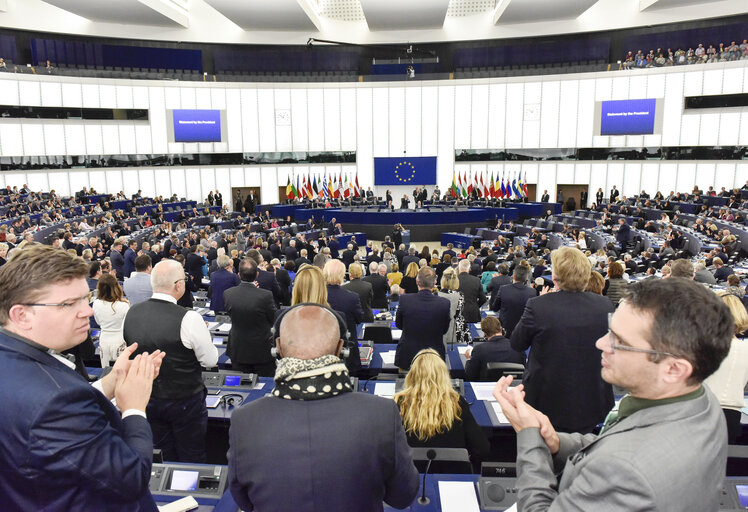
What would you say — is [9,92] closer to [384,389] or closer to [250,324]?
[250,324]

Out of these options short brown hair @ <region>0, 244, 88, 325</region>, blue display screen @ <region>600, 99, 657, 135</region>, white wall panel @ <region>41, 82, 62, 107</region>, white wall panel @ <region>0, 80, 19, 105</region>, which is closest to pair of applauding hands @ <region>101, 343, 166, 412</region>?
short brown hair @ <region>0, 244, 88, 325</region>

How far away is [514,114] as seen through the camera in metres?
27.4

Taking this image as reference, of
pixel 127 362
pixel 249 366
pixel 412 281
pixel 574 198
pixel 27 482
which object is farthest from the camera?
pixel 574 198

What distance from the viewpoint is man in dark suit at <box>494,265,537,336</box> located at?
588 centimetres

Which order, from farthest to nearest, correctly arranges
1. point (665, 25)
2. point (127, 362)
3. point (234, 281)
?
1. point (665, 25)
2. point (234, 281)
3. point (127, 362)

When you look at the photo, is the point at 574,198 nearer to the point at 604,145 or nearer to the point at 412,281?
the point at 604,145

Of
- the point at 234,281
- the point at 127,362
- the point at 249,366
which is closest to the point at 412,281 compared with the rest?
the point at 234,281

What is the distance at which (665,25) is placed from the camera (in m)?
25.5

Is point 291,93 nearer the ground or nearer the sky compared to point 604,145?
nearer the sky

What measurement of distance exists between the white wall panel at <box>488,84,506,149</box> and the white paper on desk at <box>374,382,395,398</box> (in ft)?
84.5

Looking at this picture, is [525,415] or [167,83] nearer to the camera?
[525,415]

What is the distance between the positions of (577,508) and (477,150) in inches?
1118

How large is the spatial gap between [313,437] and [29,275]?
1.10 m

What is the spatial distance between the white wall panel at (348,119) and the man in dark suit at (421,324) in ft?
82.3
